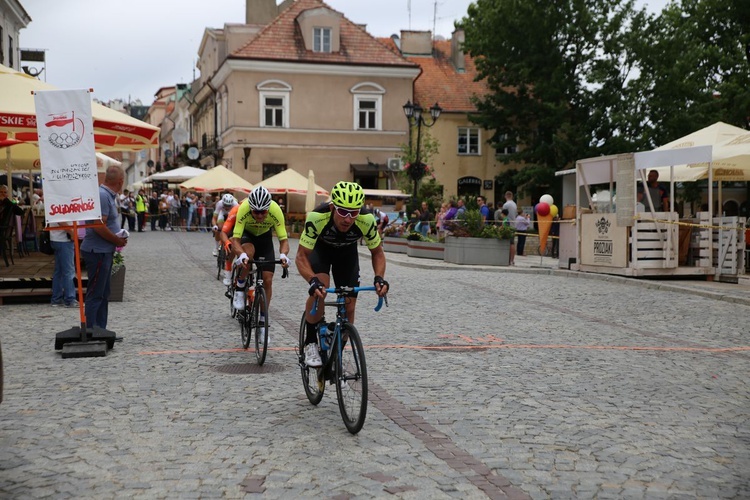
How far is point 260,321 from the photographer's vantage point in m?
9.02

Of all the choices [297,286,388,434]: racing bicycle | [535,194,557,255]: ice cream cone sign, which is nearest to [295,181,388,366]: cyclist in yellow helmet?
[297,286,388,434]: racing bicycle

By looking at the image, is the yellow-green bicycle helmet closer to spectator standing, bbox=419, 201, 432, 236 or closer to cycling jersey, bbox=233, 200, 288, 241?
cycling jersey, bbox=233, 200, 288, 241

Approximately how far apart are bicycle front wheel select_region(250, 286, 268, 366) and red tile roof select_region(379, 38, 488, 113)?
43.6 m

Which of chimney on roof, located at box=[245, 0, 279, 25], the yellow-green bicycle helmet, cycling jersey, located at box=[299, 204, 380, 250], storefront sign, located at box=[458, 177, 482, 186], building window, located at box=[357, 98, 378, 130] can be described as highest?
chimney on roof, located at box=[245, 0, 279, 25]

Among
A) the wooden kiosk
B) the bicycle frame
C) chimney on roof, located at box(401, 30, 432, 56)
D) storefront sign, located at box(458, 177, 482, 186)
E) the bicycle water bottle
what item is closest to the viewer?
the bicycle frame

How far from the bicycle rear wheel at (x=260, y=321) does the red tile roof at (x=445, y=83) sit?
4355 cm

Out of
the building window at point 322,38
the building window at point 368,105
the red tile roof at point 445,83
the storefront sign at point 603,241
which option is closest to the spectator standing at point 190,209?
the building window at point 368,105

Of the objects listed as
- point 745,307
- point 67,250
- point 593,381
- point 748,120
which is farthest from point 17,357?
point 748,120

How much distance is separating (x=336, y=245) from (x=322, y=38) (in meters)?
43.2

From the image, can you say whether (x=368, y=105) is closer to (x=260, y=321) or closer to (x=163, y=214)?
(x=163, y=214)

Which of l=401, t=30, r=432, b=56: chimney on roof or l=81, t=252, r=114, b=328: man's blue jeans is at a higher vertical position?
l=401, t=30, r=432, b=56: chimney on roof

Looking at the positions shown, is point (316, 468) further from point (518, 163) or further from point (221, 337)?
point (518, 163)

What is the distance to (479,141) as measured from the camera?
175 feet

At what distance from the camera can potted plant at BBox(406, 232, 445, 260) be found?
24.9m
